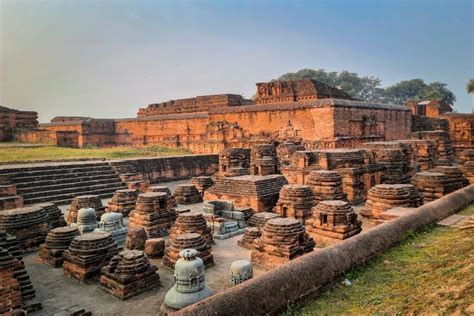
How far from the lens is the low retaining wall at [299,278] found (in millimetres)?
3471

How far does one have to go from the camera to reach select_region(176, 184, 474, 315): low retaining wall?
3.47 meters

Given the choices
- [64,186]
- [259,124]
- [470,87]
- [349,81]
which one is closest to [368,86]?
[349,81]

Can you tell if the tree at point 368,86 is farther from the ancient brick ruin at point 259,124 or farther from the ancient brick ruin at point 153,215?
the ancient brick ruin at point 153,215

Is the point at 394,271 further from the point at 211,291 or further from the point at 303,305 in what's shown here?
the point at 211,291

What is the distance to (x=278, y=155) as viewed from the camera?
15.6 meters

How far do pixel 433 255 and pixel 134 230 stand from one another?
5.72 meters

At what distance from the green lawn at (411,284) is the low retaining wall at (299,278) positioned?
0.13 m

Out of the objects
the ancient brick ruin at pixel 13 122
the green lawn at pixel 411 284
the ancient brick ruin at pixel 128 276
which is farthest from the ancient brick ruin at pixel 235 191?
the green lawn at pixel 411 284

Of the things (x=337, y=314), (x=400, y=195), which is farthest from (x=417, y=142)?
(x=337, y=314)

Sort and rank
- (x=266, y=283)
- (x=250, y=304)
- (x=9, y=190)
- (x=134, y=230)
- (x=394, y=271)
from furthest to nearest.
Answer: (x=9, y=190) → (x=134, y=230) → (x=394, y=271) → (x=266, y=283) → (x=250, y=304)

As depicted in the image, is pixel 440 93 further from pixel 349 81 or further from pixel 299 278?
pixel 299 278

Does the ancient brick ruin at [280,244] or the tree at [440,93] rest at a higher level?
the tree at [440,93]

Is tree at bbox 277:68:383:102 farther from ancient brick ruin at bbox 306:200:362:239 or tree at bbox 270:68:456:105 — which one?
ancient brick ruin at bbox 306:200:362:239

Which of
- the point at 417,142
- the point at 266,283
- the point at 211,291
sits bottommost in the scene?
the point at 211,291
